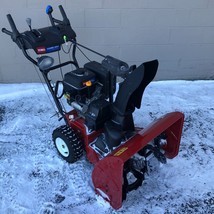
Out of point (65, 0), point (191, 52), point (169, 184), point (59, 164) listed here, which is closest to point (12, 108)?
point (59, 164)

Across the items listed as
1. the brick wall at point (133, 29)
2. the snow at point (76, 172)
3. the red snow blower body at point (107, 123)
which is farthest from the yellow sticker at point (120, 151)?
the brick wall at point (133, 29)

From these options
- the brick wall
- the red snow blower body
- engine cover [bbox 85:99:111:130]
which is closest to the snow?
the red snow blower body

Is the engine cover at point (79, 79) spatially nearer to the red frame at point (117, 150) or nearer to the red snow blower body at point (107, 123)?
the red snow blower body at point (107, 123)

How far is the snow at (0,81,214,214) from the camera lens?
6.29 feet

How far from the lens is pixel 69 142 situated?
2027 mm

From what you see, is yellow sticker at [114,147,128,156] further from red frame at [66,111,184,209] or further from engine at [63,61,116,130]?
engine at [63,61,116,130]

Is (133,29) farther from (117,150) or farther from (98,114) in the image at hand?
(117,150)

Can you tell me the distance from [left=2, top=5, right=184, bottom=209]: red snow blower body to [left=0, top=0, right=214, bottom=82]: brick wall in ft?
2.46

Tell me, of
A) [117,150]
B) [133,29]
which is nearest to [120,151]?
[117,150]

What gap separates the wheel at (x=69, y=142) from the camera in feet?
6.68

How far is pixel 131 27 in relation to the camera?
119 inches

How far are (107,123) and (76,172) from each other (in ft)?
1.55

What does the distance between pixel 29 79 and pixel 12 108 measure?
0.48 meters

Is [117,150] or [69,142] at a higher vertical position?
[117,150]
